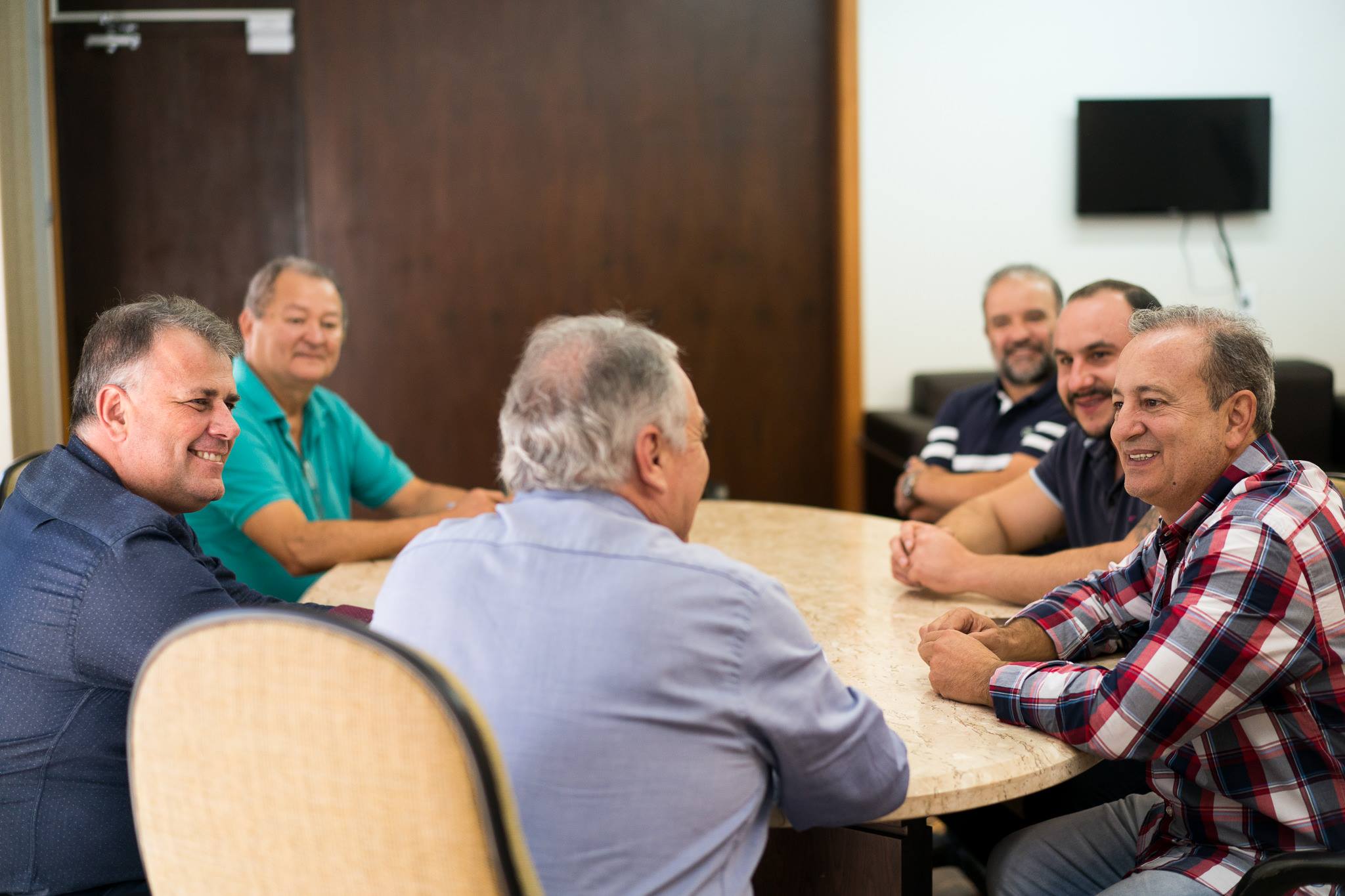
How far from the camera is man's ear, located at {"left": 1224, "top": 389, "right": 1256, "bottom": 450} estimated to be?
4.52ft

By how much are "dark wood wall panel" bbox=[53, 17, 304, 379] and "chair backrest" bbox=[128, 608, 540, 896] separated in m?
4.23

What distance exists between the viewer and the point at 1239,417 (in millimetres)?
1383

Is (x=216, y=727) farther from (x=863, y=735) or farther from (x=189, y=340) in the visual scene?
(x=189, y=340)

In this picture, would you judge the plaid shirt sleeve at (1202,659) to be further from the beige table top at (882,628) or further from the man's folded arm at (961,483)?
the man's folded arm at (961,483)

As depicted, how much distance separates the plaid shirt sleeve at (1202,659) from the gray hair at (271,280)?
197 cm

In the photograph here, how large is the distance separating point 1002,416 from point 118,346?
2.32 meters

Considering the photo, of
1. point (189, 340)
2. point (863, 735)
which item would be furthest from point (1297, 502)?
point (189, 340)

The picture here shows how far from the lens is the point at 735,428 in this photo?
5027 mm

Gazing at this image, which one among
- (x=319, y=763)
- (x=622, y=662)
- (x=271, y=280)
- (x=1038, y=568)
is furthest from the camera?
(x=271, y=280)

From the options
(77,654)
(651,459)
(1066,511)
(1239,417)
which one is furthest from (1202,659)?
(77,654)

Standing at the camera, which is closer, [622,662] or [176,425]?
[622,662]

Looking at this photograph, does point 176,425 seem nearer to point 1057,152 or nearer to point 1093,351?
point 1093,351

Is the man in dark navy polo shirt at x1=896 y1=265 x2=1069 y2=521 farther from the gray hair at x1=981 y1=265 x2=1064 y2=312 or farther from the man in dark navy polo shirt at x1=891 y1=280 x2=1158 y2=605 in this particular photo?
the man in dark navy polo shirt at x1=891 y1=280 x2=1158 y2=605

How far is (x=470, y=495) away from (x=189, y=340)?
0.93 metres
